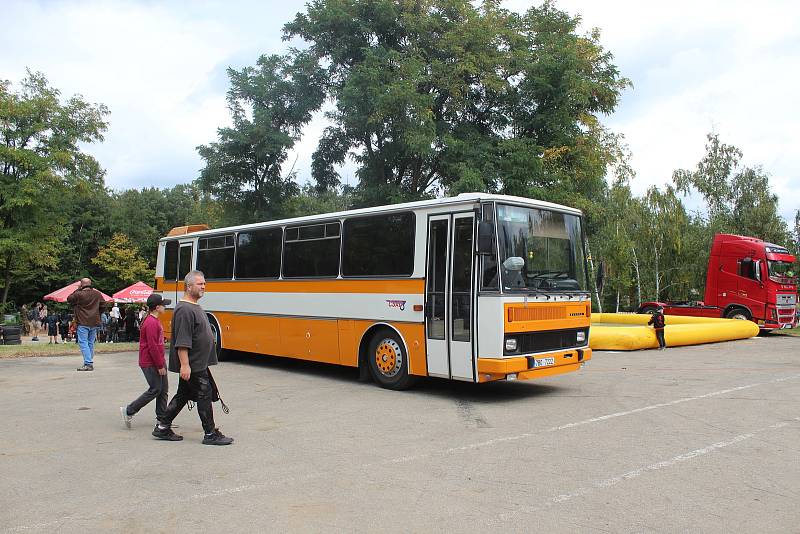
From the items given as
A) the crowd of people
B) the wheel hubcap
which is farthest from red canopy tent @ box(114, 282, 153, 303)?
the wheel hubcap

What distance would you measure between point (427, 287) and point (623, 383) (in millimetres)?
4260

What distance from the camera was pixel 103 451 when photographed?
687 centimetres

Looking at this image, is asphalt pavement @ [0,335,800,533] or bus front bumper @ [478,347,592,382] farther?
bus front bumper @ [478,347,592,382]

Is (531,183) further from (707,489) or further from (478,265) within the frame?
(707,489)

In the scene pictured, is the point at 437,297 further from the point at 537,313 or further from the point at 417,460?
the point at 417,460

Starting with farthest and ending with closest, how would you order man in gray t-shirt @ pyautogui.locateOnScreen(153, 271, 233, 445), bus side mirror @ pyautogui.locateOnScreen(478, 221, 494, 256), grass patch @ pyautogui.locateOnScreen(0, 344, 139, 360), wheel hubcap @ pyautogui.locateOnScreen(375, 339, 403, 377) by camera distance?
grass patch @ pyautogui.locateOnScreen(0, 344, 139, 360) < wheel hubcap @ pyautogui.locateOnScreen(375, 339, 403, 377) < bus side mirror @ pyautogui.locateOnScreen(478, 221, 494, 256) < man in gray t-shirt @ pyautogui.locateOnScreen(153, 271, 233, 445)

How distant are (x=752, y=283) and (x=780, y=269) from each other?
3.64 ft

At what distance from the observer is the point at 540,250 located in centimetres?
1013

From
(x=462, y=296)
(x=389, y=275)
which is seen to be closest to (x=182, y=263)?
(x=389, y=275)

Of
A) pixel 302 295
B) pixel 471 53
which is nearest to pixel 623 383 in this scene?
pixel 302 295

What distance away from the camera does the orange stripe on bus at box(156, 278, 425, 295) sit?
421 inches

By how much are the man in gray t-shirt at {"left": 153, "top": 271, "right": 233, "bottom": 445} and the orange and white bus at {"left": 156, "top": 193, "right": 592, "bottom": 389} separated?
4026 millimetres

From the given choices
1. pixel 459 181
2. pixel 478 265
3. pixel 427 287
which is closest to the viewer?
→ pixel 478 265

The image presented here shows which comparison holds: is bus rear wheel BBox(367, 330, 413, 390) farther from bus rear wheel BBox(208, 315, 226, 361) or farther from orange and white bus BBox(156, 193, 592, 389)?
bus rear wheel BBox(208, 315, 226, 361)
